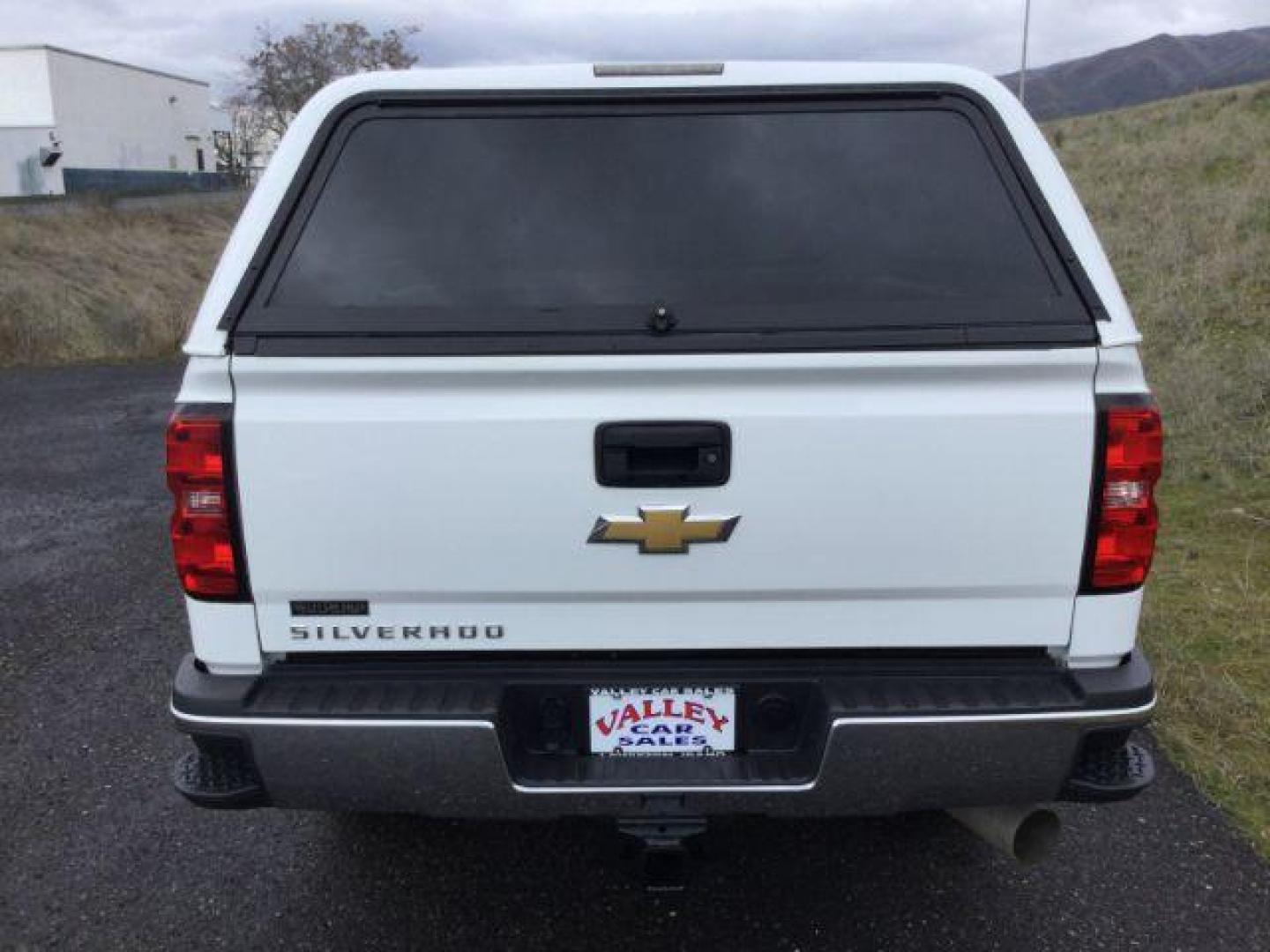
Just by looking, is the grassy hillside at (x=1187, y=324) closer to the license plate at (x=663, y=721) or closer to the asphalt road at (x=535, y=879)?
the asphalt road at (x=535, y=879)

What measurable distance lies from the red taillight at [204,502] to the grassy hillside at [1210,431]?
2949 millimetres

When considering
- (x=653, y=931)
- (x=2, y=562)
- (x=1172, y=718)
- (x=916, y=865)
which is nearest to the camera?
(x=653, y=931)

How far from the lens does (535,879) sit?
310 centimetres

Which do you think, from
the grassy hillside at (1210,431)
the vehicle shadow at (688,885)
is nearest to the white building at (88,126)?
the grassy hillside at (1210,431)

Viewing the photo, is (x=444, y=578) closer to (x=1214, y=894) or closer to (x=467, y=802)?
(x=467, y=802)

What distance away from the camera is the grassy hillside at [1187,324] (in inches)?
158

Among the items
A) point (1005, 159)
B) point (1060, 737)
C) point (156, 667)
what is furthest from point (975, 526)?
point (156, 667)

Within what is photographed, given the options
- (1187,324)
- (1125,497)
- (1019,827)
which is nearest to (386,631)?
(1019,827)

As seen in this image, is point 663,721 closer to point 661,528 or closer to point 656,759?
point 656,759

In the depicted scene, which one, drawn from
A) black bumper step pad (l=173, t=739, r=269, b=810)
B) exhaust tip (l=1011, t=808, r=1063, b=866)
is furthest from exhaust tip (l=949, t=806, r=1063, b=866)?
black bumper step pad (l=173, t=739, r=269, b=810)

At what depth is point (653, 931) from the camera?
2.87 metres

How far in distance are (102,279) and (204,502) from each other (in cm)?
2298

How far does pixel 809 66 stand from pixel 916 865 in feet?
7.28

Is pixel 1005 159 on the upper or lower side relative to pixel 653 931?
upper
